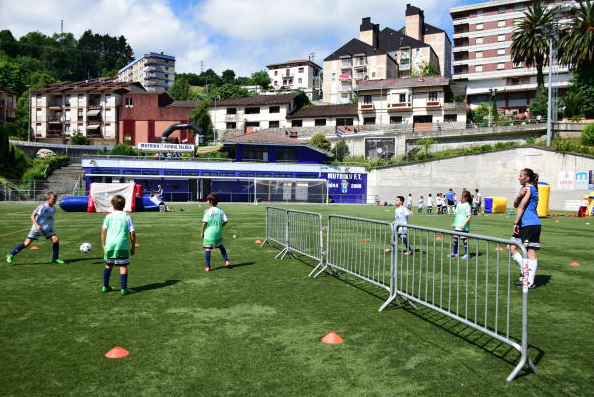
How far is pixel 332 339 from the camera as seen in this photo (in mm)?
5340

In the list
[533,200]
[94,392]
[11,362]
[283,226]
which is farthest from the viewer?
[283,226]

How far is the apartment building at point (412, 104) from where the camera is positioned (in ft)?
205

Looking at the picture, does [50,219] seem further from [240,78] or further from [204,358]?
[240,78]

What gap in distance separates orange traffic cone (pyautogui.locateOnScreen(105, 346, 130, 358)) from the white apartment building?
2629 inches

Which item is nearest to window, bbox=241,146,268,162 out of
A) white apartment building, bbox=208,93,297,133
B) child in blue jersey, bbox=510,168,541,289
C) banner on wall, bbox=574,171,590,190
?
white apartment building, bbox=208,93,297,133

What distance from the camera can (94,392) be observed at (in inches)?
158

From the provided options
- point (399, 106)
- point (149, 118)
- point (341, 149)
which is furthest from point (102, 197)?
point (149, 118)

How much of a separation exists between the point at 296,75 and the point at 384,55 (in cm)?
3282

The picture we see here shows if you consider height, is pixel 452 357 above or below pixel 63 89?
below

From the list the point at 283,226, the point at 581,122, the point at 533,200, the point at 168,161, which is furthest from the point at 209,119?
the point at 533,200

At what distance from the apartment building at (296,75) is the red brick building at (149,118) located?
41675mm

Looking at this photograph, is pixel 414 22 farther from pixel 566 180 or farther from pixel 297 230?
pixel 297 230

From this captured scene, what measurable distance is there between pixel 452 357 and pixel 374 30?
10104cm

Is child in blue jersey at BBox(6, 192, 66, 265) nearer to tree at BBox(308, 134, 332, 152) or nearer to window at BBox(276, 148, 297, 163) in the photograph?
window at BBox(276, 148, 297, 163)
